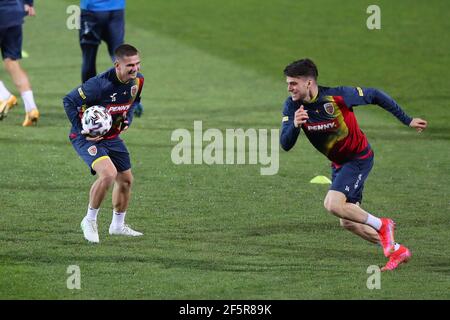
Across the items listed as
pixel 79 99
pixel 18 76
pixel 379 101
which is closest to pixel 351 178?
pixel 379 101

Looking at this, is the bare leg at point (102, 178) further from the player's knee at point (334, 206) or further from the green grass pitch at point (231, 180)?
the player's knee at point (334, 206)

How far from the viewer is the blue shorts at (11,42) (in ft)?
52.4

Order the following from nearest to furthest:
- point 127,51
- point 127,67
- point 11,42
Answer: point 127,51 < point 127,67 < point 11,42

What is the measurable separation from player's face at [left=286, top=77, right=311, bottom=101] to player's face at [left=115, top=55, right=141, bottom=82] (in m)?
1.43

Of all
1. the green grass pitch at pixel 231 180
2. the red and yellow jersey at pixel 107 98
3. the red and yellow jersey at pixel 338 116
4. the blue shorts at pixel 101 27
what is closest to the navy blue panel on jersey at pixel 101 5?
the blue shorts at pixel 101 27

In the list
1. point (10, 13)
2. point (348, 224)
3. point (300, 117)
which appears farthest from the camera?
point (10, 13)

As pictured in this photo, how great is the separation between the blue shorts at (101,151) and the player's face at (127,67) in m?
0.59

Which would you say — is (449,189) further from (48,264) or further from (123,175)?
(48,264)

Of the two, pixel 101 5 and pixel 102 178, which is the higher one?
pixel 101 5

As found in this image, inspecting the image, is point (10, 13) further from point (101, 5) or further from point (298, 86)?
point (298, 86)

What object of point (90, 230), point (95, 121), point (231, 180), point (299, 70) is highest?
point (299, 70)

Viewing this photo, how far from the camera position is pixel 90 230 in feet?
34.5

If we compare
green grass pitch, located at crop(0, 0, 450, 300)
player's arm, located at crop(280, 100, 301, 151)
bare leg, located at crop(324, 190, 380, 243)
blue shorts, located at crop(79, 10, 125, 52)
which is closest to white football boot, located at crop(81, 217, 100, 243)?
green grass pitch, located at crop(0, 0, 450, 300)

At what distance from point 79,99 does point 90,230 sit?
114 centimetres
